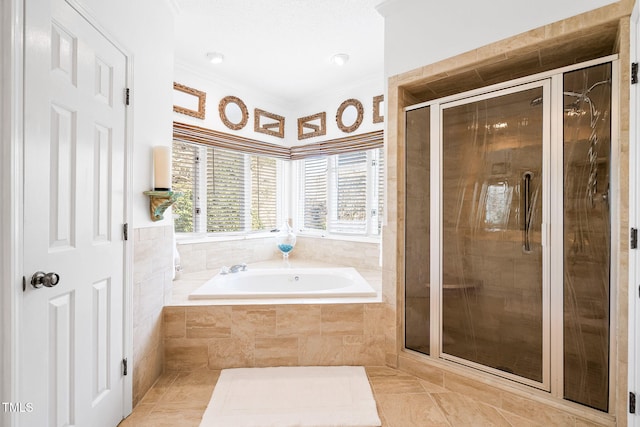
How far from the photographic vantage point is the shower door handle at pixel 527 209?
1835 millimetres

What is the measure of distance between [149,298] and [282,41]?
86.2 inches

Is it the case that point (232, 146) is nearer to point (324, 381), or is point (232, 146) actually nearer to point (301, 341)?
point (301, 341)

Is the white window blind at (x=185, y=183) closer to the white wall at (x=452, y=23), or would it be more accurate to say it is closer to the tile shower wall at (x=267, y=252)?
the tile shower wall at (x=267, y=252)

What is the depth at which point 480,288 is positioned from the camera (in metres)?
2.04

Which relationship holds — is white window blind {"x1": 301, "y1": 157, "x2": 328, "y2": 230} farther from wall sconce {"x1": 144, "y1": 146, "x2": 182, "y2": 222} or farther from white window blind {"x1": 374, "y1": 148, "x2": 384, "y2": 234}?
wall sconce {"x1": 144, "y1": 146, "x2": 182, "y2": 222}

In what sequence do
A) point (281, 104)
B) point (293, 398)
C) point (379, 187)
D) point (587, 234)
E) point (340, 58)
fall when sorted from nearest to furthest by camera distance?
point (587, 234) < point (293, 398) < point (340, 58) < point (379, 187) < point (281, 104)

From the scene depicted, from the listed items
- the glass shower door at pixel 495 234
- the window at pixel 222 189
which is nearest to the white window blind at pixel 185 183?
the window at pixel 222 189

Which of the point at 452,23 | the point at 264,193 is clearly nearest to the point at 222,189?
the point at 264,193

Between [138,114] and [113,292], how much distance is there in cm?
101

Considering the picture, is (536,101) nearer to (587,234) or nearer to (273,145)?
(587,234)

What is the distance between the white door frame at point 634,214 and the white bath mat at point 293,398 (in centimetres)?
116

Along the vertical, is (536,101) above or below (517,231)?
above

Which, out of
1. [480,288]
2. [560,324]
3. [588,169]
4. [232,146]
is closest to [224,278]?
[232,146]

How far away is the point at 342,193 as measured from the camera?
3.63 m
